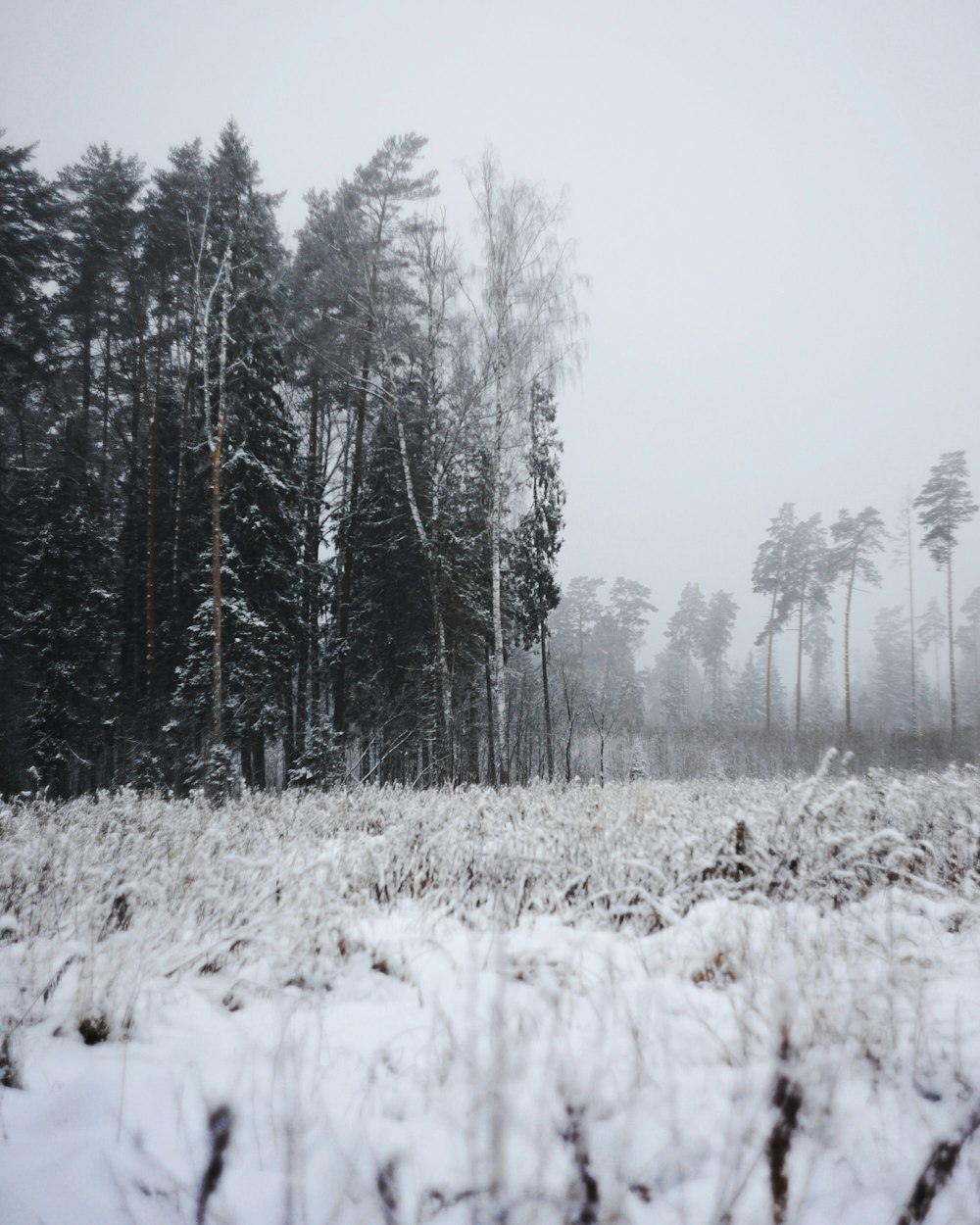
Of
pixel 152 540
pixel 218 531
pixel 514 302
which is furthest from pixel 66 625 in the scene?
pixel 514 302

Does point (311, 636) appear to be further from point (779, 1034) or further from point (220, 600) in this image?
point (779, 1034)

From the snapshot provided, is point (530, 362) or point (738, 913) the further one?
point (530, 362)

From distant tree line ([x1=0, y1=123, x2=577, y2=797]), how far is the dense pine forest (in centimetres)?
7

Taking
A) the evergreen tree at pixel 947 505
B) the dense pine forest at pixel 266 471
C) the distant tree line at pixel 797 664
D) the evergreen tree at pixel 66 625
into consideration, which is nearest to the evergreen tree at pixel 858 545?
the distant tree line at pixel 797 664

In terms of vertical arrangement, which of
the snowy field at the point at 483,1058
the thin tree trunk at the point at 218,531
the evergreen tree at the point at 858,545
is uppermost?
the evergreen tree at the point at 858,545

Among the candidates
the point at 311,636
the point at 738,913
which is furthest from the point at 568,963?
the point at 311,636

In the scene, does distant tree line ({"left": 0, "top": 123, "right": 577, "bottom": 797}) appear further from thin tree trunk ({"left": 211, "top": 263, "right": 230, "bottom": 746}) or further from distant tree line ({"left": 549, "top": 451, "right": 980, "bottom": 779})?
distant tree line ({"left": 549, "top": 451, "right": 980, "bottom": 779})

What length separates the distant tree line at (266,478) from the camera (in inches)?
451

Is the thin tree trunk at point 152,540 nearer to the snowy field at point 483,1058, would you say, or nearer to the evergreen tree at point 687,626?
the snowy field at point 483,1058

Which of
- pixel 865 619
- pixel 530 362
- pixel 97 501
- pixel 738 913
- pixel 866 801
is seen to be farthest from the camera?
pixel 865 619

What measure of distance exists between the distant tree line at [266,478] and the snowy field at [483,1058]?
8180 mm

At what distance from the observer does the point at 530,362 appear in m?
11.9

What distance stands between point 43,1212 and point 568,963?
132 centimetres

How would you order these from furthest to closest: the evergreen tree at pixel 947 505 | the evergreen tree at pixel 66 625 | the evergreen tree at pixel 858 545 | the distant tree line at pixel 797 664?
the evergreen tree at pixel 858 545 < the evergreen tree at pixel 947 505 < the distant tree line at pixel 797 664 < the evergreen tree at pixel 66 625
